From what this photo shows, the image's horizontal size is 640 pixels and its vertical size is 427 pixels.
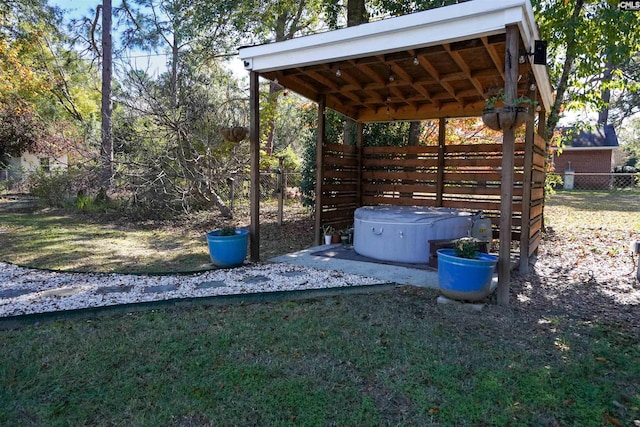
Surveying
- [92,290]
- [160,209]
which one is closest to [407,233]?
[92,290]

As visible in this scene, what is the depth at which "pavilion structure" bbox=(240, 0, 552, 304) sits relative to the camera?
3369mm

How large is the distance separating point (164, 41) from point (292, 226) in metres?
5.89

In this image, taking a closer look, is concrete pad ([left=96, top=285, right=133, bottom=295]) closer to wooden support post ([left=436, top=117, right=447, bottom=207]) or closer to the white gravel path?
the white gravel path

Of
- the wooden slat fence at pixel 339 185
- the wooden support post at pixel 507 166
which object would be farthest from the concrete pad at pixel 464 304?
the wooden slat fence at pixel 339 185

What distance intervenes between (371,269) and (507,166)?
1.83 metres

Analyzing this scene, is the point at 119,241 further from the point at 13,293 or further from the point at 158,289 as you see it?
the point at 158,289

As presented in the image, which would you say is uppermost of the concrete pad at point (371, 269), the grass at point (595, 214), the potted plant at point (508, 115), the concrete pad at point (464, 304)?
the potted plant at point (508, 115)

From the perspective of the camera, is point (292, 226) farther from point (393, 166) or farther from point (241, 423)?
point (241, 423)

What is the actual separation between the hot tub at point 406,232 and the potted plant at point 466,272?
1279 mm

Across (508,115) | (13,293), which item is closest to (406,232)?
(508,115)

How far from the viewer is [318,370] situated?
228 centimetres

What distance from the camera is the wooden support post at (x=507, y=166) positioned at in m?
3.17

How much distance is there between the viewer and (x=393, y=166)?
6852 mm

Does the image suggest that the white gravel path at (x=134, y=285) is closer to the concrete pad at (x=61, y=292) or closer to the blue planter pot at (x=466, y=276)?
the concrete pad at (x=61, y=292)
